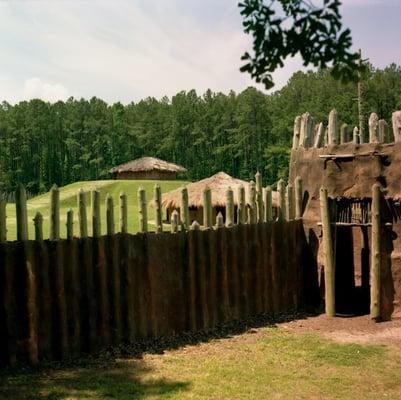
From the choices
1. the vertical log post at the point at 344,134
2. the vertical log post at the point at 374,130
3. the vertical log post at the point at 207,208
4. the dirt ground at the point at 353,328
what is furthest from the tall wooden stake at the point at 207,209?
the vertical log post at the point at 344,134

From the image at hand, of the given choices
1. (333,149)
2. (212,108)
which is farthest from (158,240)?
(212,108)

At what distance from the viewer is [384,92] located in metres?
44.8

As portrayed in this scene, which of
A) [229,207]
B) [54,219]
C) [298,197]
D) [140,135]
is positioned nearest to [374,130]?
[298,197]

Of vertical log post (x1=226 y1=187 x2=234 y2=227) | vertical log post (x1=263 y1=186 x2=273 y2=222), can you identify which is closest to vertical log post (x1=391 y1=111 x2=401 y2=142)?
vertical log post (x1=263 y1=186 x2=273 y2=222)

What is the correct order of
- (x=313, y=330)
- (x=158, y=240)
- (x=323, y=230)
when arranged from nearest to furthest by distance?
(x=158, y=240), (x=313, y=330), (x=323, y=230)

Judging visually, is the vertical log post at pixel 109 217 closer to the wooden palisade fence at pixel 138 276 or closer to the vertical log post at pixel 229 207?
the wooden palisade fence at pixel 138 276

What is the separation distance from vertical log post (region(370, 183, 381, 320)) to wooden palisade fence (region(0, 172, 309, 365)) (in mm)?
1504

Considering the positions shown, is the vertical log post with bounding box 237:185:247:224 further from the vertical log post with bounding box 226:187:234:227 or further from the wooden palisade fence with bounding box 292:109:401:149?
the wooden palisade fence with bounding box 292:109:401:149

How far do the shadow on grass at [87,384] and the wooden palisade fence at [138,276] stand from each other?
1.07ft

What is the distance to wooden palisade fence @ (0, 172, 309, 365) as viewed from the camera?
7.55m

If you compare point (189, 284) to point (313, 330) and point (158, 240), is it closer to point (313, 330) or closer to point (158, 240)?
point (158, 240)

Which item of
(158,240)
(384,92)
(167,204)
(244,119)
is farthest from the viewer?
(244,119)

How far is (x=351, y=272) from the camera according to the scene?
11375 mm

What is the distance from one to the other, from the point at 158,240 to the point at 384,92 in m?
39.5
